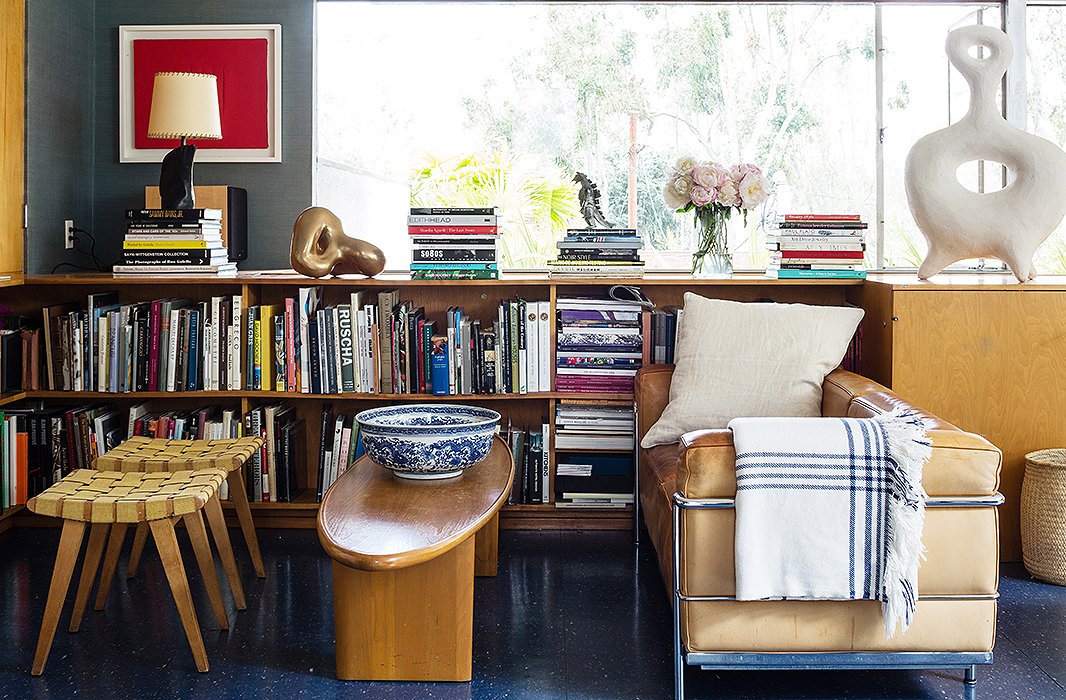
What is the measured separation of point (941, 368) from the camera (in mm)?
3383

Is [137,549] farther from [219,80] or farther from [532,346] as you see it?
[219,80]

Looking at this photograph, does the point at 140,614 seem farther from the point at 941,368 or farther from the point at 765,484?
the point at 941,368

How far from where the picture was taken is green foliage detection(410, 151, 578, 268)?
176 inches

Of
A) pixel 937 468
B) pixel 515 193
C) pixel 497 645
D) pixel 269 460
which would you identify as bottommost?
pixel 497 645

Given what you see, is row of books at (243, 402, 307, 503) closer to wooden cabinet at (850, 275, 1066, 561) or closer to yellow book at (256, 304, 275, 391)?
yellow book at (256, 304, 275, 391)

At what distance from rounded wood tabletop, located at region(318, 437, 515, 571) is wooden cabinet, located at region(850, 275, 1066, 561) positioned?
1388mm

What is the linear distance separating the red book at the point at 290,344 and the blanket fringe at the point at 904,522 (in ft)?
7.52

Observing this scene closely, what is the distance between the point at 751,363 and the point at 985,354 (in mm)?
788

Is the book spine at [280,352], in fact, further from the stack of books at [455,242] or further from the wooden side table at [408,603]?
the wooden side table at [408,603]

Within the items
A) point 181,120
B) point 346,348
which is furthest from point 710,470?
point 181,120

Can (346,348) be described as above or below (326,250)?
below

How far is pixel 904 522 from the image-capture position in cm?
228

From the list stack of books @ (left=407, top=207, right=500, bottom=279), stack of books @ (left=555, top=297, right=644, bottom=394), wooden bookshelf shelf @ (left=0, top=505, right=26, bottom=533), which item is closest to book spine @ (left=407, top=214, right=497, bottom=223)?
stack of books @ (left=407, top=207, right=500, bottom=279)

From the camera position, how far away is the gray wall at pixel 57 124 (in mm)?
3928
